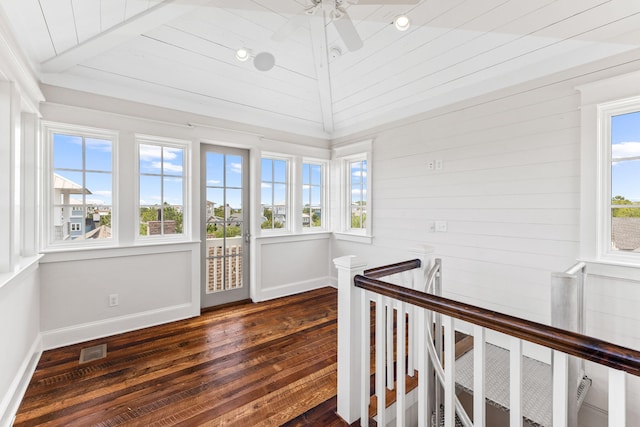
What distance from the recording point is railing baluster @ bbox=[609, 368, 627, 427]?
900 millimetres

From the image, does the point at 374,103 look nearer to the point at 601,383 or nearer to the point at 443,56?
the point at 443,56

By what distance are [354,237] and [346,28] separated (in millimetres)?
2730

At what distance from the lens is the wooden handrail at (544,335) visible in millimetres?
870

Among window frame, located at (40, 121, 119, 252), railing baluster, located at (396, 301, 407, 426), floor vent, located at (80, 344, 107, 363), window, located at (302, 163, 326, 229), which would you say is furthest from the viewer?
window, located at (302, 163, 326, 229)

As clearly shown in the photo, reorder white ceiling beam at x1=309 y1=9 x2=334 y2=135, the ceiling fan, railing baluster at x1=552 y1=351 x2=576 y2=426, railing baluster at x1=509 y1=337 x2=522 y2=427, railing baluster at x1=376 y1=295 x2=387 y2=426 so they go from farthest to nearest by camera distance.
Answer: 1. white ceiling beam at x1=309 y1=9 x2=334 y2=135
2. the ceiling fan
3. railing baluster at x1=376 y1=295 x2=387 y2=426
4. railing baluster at x1=509 y1=337 x2=522 y2=427
5. railing baluster at x1=552 y1=351 x2=576 y2=426

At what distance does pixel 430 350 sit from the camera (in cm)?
189

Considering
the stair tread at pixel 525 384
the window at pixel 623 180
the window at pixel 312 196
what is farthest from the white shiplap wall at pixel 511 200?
the window at pixel 312 196

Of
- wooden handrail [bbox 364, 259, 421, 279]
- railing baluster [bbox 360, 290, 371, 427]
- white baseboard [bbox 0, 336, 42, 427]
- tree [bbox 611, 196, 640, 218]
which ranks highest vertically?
tree [bbox 611, 196, 640, 218]

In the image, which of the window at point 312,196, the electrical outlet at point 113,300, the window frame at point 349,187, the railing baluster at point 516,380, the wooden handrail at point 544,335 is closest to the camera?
the wooden handrail at point 544,335

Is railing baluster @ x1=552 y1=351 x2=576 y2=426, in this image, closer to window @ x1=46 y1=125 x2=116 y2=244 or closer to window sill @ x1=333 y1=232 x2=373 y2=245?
window sill @ x1=333 y1=232 x2=373 y2=245

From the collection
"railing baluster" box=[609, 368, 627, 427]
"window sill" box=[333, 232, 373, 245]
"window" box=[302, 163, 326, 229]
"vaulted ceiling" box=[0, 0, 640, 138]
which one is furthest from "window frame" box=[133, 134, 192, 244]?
"railing baluster" box=[609, 368, 627, 427]

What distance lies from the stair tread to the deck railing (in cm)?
37

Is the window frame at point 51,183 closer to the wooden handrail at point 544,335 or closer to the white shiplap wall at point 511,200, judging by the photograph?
the wooden handrail at point 544,335

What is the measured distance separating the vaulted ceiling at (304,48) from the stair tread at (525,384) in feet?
8.06
